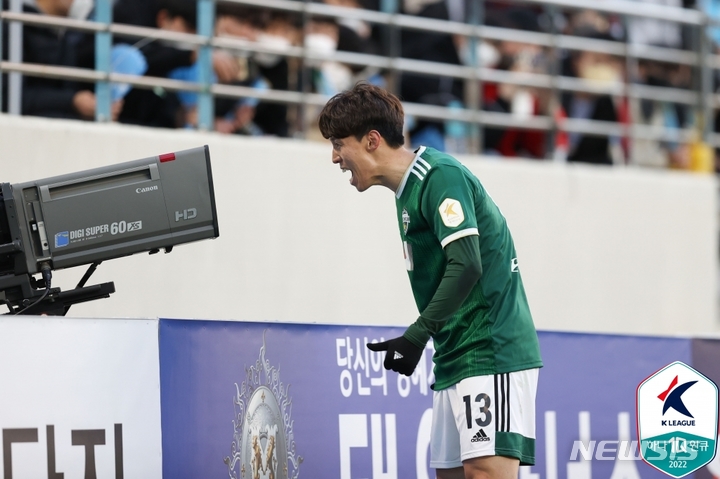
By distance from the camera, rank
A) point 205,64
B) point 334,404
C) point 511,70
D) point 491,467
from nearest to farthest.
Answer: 1. point 491,467
2. point 334,404
3. point 205,64
4. point 511,70

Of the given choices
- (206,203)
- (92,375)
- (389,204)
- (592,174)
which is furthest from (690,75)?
(92,375)

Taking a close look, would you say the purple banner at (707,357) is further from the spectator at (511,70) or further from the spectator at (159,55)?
the spectator at (159,55)

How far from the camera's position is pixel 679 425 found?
5605 millimetres

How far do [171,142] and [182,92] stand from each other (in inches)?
31.7

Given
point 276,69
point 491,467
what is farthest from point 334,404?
point 276,69

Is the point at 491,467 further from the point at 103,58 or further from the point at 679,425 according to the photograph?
the point at 103,58

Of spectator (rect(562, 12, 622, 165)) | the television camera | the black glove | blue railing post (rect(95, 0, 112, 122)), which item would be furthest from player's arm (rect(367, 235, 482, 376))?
spectator (rect(562, 12, 622, 165))

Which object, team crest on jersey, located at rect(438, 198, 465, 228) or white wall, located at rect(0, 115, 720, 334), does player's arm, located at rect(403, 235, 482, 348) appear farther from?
white wall, located at rect(0, 115, 720, 334)

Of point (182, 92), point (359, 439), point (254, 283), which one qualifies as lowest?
point (359, 439)

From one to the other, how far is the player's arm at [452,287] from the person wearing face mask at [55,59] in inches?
153

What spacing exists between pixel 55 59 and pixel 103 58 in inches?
11.2

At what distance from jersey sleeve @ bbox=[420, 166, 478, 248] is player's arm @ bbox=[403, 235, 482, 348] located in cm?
3

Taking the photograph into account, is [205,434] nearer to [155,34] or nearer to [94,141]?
[94,141]

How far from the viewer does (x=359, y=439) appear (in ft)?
16.5
